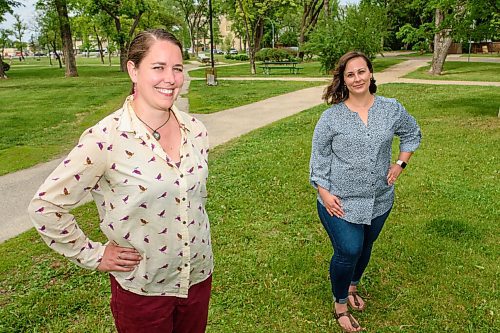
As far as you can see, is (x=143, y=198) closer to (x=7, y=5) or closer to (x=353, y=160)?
(x=353, y=160)

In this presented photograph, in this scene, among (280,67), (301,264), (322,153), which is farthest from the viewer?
(280,67)

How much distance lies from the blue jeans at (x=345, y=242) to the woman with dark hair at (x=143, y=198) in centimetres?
127

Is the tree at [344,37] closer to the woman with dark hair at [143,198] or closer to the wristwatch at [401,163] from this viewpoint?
the wristwatch at [401,163]

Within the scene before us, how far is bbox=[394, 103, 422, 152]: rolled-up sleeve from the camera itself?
3377 mm

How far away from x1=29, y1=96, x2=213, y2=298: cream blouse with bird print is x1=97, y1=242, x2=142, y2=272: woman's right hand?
24mm

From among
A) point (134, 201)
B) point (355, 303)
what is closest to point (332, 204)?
point (355, 303)

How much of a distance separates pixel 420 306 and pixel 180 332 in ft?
8.13

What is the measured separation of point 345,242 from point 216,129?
356 inches

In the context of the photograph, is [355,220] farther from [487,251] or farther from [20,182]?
[20,182]

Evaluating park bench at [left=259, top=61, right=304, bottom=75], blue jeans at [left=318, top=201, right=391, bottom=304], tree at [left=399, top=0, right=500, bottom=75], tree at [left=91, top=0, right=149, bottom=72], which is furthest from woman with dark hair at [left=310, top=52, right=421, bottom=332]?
tree at [left=91, top=0, right=149, bottom=72]

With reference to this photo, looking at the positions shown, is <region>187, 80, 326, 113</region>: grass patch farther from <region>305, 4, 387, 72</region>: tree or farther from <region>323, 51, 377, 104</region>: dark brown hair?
<region>323, 51, 377, 104</region>: dark brown hair

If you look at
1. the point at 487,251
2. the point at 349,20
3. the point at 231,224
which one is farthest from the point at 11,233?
the point at 349,20

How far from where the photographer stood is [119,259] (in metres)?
2.07

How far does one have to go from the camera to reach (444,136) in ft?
32.8
